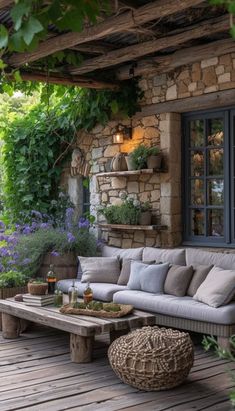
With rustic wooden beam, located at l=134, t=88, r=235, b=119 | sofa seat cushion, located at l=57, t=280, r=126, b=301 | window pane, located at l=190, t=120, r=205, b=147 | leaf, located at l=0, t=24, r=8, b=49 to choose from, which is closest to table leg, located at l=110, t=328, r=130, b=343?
sofa seat cushion, located at l=57, t=280, r=126, b=301

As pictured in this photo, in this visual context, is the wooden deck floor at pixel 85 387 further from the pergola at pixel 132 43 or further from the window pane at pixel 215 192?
the pergola at pixel 132 43

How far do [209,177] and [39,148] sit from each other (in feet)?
9.47

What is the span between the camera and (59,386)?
4.20 metres

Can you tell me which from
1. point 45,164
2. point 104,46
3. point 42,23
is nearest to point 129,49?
point 104,46

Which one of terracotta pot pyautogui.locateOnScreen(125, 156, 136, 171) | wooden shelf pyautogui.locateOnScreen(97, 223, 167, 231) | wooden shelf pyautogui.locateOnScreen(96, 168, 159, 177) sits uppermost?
terracotta pot pyautogui.locateOnScreen(125, 156, 136, 171)

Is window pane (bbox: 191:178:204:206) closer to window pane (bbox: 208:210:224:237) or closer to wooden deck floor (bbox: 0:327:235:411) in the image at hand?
window pane (bbox: 208:210:224:237)

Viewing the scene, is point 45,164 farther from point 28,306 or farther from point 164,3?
point 164,3

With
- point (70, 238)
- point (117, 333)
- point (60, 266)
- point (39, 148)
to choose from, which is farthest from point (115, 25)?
point (39, 148)

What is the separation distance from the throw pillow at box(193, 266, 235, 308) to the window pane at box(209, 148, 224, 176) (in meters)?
1.38

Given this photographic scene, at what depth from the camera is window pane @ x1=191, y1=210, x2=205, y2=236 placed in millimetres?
6562

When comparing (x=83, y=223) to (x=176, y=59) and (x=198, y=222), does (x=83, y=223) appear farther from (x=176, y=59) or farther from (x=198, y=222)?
(x=176, y=59)

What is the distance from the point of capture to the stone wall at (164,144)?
20.3 feet

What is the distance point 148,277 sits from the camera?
5988 mm

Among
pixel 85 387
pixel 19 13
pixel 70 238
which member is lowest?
pixel 85 387
